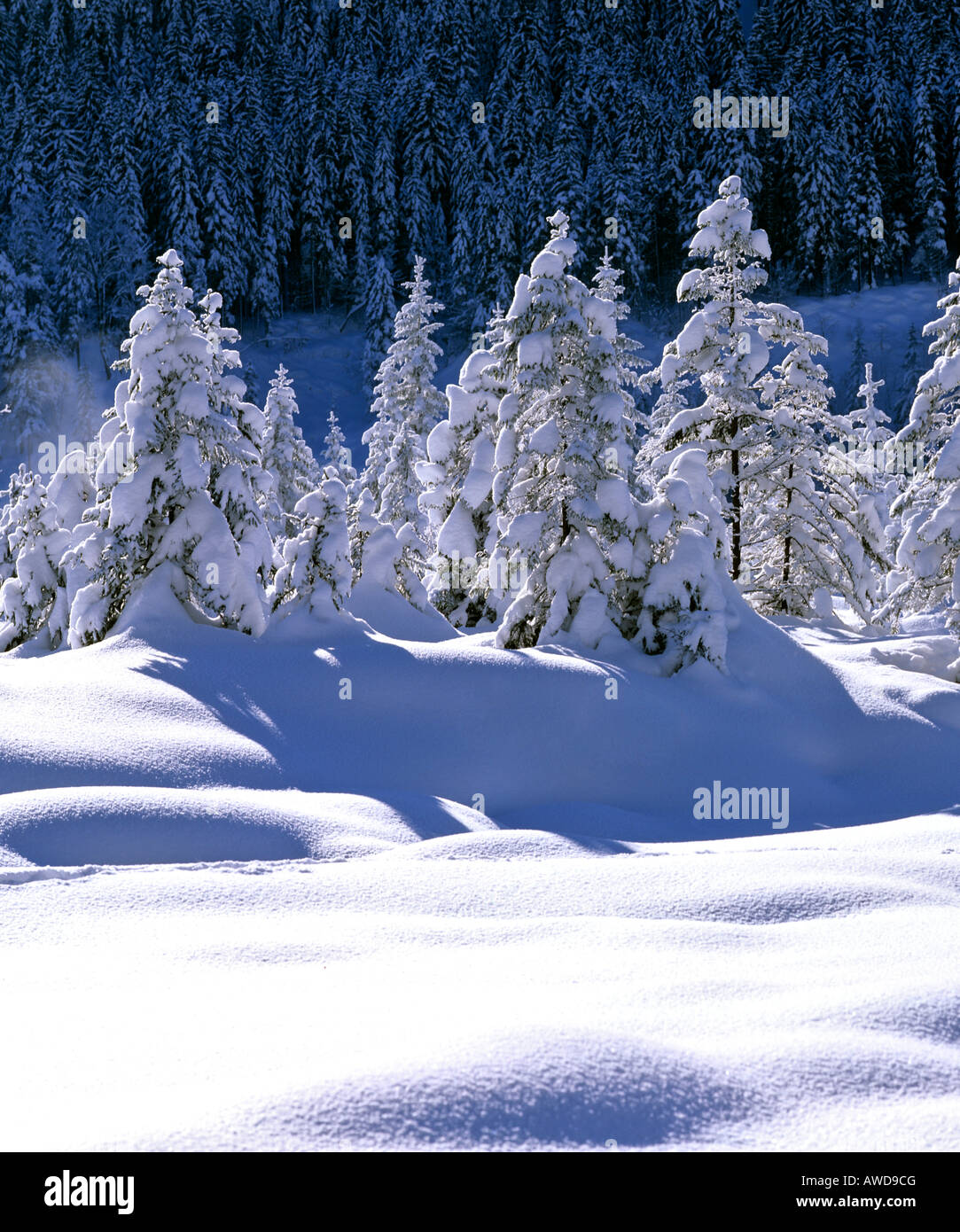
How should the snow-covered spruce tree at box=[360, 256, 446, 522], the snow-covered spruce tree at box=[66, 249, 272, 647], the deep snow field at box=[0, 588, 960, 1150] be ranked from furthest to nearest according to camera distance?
the snow-covered spruce tree at box=[360, 256, 446, 522]
the snow-covered spruce tree at box=[66, 249, 272, 647]
the deep snow field at box=[0, 588, 960, 1150]

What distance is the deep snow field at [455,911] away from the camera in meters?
3.64

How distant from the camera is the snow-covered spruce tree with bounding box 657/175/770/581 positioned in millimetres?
21438

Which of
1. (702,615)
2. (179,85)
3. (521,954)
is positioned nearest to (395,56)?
(179,85)

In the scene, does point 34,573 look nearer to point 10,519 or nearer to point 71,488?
point 71,488

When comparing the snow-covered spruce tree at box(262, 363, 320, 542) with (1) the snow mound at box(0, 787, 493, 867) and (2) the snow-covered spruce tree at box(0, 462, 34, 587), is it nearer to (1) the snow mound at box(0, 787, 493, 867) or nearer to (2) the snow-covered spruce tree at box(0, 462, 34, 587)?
(2) the snow-covered spruce tree at box(0, 462, 34, 587)

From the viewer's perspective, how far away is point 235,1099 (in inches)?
139

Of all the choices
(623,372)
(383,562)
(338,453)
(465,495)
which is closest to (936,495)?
(465,495)

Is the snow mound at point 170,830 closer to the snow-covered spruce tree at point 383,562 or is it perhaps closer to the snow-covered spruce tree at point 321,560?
the snow-covered spruce tree at point 321,560

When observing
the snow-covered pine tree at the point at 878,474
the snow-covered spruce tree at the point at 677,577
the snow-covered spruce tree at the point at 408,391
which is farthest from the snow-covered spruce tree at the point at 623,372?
the snow-covered spruce tree at the point at 408,391

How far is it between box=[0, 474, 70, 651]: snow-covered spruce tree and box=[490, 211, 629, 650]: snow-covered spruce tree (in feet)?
28.3

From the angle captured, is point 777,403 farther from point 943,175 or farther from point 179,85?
point 179,85

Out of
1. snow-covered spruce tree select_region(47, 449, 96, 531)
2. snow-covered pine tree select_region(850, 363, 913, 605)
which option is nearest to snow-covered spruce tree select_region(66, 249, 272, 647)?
snow-covered spruce tree select_region(47, 449, 96, 531)

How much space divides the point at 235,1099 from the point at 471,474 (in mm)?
16475
